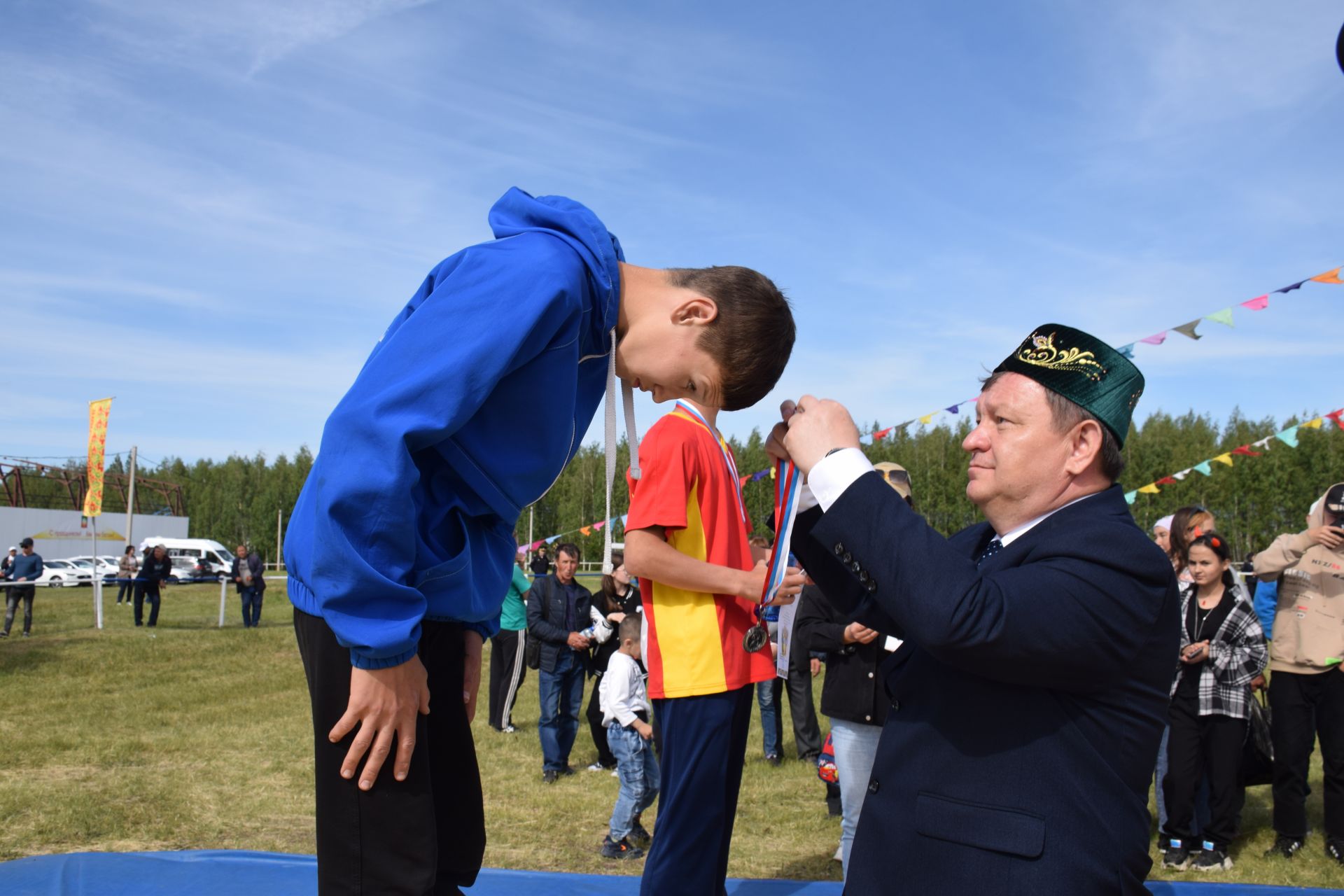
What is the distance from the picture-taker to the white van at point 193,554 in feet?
120

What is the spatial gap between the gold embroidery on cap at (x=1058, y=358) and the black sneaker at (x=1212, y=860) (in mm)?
4811

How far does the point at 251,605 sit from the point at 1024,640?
1978 cm

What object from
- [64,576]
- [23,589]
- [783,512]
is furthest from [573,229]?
[64,576]

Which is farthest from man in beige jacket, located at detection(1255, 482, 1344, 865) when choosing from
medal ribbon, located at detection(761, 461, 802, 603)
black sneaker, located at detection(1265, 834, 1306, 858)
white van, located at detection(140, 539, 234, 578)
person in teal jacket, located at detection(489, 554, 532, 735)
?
white van, located at detection(140, 539, 234, 578)

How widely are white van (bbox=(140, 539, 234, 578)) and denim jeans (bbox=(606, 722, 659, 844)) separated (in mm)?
34593

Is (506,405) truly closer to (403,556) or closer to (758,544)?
(403,556)

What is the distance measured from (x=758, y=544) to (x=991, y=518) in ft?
26.4

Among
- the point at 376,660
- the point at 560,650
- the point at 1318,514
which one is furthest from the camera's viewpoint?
the point at 560,650

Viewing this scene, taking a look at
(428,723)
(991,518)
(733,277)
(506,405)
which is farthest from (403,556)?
(991,518)

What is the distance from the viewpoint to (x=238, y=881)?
3.48m

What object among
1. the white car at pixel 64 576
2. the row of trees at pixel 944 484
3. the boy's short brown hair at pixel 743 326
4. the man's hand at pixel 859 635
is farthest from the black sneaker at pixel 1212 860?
the white car at pixel 64 576

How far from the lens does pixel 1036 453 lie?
173cm

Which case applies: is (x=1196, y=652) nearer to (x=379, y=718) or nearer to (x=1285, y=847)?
(x=1285, y=847)

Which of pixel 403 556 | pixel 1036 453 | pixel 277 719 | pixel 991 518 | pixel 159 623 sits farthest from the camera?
pixel 159 623
